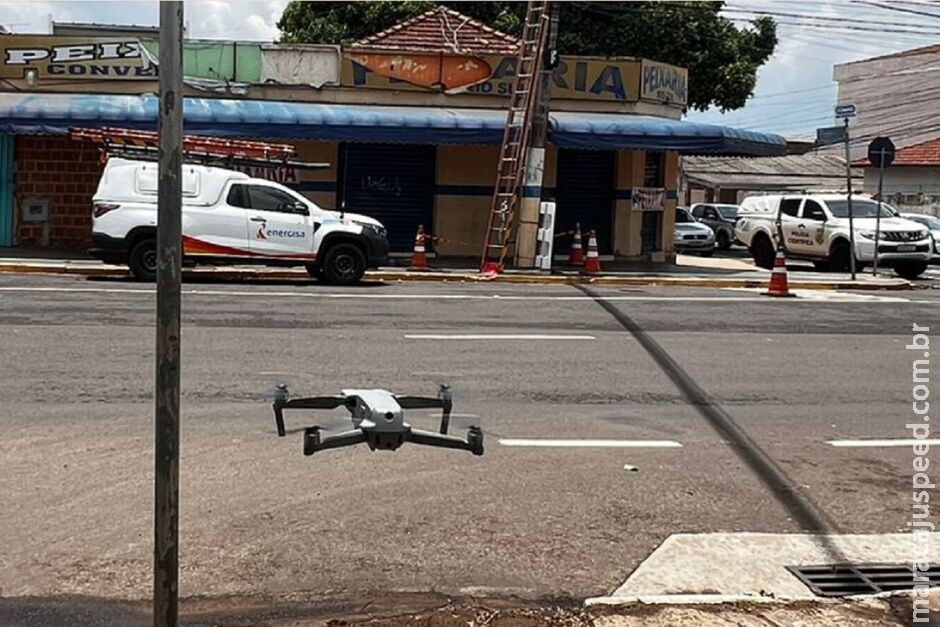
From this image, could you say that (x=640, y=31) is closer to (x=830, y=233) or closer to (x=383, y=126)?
(x=830, y=233)

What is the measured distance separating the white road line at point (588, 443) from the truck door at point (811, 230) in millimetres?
19290

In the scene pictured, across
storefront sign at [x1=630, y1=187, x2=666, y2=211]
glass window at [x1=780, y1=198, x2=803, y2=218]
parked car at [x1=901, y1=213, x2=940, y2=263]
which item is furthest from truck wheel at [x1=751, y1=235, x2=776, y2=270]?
parked car at [x1=901, y1=213, x2=940, y2=263]

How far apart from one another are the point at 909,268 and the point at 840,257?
150cm

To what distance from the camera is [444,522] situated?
634 cm

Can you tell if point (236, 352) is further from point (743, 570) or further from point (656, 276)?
point (656, 276)

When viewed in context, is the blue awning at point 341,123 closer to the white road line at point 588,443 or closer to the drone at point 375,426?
the white road line at point 588,443

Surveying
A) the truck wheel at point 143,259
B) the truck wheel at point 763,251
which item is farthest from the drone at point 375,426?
the truck wheel at point 763,251

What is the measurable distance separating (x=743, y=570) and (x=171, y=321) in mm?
3357

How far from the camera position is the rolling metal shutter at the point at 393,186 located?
24828 millimetres

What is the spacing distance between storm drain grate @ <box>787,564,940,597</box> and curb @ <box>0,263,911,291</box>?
14.6 meters

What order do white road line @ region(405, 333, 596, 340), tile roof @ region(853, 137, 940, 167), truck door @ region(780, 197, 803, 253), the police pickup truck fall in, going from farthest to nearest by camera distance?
1. tile roof @ region(853, 137, 940, 167)
2. truck door @ region(780, 197, 803, 253)
3. the police pickup truck
4. white road line @ region(405, 333, 596, 340)

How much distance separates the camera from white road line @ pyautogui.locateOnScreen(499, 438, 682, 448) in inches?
321

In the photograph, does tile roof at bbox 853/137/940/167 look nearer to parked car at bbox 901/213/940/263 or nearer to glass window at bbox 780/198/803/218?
parked car at bbox 901/213/940/263

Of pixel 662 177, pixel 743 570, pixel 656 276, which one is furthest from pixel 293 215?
pixel 743 570
